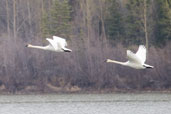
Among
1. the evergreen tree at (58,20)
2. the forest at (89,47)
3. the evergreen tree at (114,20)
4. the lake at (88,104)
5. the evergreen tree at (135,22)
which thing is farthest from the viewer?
the evergreen tree at (114,20)

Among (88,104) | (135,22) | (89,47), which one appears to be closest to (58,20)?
(135,22)

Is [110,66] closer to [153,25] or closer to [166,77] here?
[166,77]

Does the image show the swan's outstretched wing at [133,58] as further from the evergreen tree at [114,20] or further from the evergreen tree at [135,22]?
the evergreen tree at [114,20]

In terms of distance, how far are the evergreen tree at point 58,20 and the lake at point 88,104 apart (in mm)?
10758

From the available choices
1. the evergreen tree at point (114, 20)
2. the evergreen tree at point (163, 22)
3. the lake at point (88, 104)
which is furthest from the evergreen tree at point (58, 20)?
the lake at point (88, 104)

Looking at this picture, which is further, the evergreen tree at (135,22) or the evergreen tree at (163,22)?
the evergreen tree at (135,22)

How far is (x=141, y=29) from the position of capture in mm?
56250

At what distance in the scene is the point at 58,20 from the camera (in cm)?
5712

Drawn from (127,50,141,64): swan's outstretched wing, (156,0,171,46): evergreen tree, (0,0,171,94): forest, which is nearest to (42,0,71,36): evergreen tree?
(0,0,171,94): forest

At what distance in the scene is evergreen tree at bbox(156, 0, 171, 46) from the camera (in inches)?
2165

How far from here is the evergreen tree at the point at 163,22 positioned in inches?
2165

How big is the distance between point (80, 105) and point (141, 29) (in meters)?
17.6

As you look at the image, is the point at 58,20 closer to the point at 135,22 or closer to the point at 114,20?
the point at 114,20

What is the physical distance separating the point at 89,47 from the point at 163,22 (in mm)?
7927
